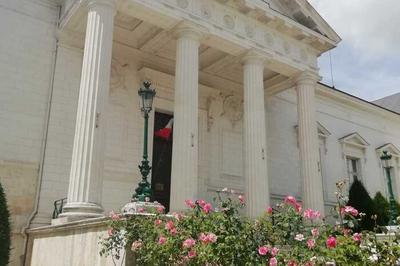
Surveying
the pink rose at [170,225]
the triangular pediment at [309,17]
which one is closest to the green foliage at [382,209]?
the triangular pediment at [309,17]

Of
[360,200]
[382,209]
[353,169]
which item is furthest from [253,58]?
[353,169]

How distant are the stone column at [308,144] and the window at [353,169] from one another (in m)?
8.97

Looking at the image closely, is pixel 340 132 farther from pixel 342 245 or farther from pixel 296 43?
pixel 342 245

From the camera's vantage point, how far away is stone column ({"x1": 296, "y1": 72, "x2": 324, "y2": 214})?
15.1 metres

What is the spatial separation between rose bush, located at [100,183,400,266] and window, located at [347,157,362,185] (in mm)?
19154

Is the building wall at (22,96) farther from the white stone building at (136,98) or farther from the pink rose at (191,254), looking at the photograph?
the pink rose at (191,254)

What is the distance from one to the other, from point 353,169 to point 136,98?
49.6ft

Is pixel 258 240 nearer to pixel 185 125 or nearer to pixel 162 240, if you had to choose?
pixel 162 240

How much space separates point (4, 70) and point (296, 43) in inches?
436

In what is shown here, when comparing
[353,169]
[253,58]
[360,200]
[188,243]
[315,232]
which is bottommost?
[188,243]

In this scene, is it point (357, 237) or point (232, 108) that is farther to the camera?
point (232, 108)

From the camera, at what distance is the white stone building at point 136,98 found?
1098 cm

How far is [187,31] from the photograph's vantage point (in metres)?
12.8

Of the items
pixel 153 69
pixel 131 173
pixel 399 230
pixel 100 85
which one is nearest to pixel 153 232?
pixel 399 230
